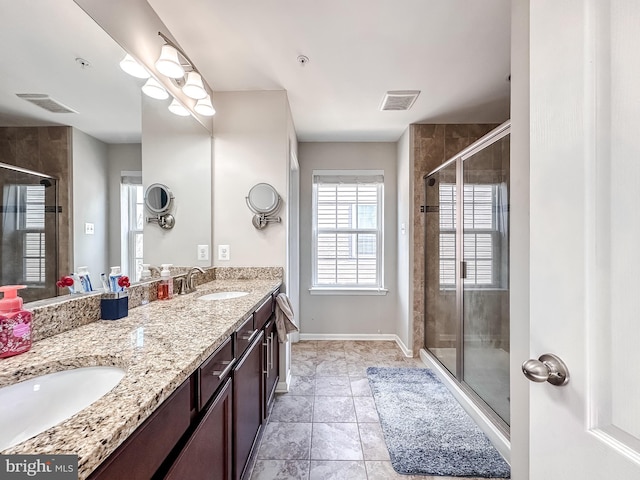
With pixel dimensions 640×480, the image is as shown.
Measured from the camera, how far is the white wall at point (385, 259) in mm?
3469

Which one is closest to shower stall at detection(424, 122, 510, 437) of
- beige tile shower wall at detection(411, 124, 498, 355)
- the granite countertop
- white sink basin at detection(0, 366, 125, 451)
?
beige tile shower wall at detection(411, 124, 498, 355)

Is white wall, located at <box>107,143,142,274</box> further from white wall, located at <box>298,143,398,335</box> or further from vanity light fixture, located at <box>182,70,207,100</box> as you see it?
white wall, located at <box>298,143,398,335</box>

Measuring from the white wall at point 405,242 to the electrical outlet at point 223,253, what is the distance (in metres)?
1.83

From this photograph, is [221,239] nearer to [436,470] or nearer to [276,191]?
[276,191]

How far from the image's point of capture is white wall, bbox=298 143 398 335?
11.4 ft

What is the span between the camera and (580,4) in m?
0.50

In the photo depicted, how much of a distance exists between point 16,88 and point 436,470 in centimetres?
240

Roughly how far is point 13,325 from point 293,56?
194 centimetres

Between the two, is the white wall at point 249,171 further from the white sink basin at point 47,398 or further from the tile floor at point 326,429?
the white sink basin at point 47,398

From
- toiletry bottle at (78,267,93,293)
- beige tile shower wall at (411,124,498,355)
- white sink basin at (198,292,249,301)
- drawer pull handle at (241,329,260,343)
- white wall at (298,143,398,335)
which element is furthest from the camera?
white wall at (298,143,398,335)

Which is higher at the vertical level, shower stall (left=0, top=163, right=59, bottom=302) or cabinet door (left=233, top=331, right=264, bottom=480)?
shower stall (left=0, top=163, right=59, bottom=302)

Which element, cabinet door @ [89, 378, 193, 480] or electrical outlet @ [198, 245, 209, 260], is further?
electrical outlet @ [198, 245, 209, 260]

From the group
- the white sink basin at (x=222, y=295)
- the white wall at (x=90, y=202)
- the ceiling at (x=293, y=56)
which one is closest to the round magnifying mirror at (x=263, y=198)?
the white sink basin at (x=222, y=295)

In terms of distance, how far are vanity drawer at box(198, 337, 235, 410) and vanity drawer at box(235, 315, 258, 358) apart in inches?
2.8
